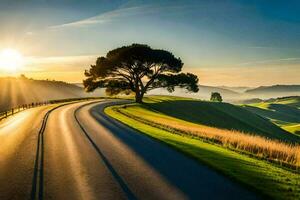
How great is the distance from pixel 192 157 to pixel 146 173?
164 inches

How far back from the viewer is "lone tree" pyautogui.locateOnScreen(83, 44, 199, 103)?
73938 mm

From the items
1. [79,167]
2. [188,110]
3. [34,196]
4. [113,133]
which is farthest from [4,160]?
[188,110]

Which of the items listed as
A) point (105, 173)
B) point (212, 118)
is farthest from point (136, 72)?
point (105, 173)

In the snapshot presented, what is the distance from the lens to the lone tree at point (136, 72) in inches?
2911

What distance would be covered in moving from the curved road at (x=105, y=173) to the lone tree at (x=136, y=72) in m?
53.3

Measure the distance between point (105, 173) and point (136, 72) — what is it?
211 ft

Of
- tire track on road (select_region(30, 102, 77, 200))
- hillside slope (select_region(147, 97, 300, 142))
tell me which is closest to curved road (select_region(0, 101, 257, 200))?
tire track on road (select_region(30, 102, 77, 200))

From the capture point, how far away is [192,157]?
17109mm

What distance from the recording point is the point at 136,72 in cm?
7738

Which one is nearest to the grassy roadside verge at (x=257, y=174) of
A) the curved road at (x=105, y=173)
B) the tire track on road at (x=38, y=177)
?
Result: the curved road at (x=105, y=173)

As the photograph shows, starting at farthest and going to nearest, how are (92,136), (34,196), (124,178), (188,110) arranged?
(188,110)
(92,136)
(124,178)
(34,196)

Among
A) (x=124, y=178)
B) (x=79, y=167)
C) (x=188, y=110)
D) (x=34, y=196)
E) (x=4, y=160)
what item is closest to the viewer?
(x=34, y=196)

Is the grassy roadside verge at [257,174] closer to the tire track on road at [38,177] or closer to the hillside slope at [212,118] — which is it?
the tire track on road at [38,177]

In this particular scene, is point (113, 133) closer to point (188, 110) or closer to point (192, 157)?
point (192, 157)
